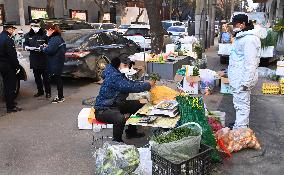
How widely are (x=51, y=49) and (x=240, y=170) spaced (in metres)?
5.06

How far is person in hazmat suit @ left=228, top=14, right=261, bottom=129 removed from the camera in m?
5.49

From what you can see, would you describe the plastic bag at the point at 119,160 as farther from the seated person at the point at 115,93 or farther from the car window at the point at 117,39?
the car window at the point at 117,39

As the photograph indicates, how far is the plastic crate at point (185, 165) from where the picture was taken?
3.88m

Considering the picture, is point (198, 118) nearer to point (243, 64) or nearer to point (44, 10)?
point (243, 64)

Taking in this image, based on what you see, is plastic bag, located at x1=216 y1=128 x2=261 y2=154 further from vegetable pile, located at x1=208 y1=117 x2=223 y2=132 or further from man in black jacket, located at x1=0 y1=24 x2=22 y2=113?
man in black jacket, located at x1=0 y1=24 x2=22 y2=113

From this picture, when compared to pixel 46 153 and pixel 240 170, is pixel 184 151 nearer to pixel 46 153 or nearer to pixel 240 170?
pixel 240 170

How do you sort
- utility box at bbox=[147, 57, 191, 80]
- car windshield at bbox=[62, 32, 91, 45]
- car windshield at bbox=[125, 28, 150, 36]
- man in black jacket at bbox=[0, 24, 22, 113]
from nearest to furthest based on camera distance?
man in black jacket at bbox=[0, 24, 22, 113] → utility box at bbox=[147, 57, 191, 80] → car windshield at bbox=[62, 32, 91, 45] → car windshield at bbox=[125, 28, 150, 36]

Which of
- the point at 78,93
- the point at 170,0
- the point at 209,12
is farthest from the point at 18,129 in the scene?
the point at 170,0

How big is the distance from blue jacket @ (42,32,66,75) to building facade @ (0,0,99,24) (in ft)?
74.4

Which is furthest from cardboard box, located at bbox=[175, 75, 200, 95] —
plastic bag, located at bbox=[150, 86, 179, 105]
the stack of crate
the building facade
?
the building facade

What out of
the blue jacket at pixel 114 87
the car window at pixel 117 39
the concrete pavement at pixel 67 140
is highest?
the car window at pixel 117 39

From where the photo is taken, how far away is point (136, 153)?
4.27 metres

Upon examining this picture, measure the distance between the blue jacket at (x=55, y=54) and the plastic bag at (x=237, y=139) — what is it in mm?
4325

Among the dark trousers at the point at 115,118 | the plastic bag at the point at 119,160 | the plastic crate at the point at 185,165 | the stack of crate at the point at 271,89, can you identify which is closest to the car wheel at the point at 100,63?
the stack of crate at the point at 271,89
